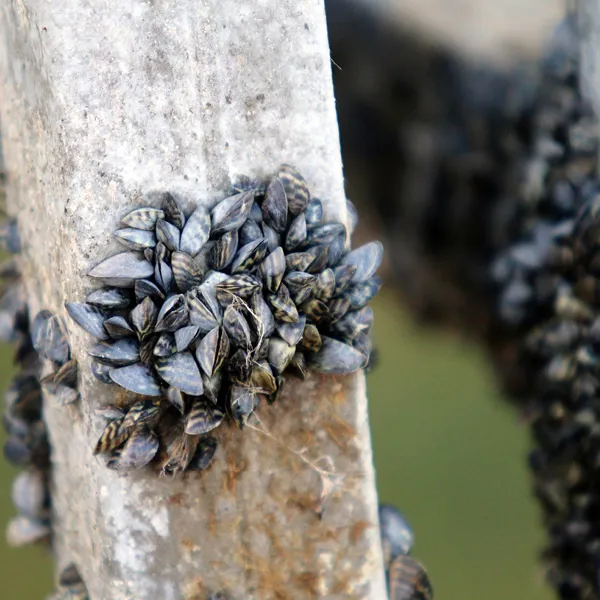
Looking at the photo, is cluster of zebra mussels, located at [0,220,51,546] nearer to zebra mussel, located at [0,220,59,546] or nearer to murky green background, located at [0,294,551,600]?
zebra mussel, located at [0,220,59,546]

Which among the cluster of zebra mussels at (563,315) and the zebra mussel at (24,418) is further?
the cluster of zebra mussels at (563,315)

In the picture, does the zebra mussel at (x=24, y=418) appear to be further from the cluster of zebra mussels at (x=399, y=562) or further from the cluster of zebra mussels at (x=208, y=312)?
the cluster of zebra mussels at (x=399, y=562)

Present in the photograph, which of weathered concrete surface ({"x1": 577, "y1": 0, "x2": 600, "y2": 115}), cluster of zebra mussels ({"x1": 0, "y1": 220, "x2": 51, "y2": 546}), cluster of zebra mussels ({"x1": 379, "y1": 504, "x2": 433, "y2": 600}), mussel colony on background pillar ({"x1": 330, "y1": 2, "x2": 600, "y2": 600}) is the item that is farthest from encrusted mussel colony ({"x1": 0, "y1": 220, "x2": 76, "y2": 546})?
weathered concrete surface ({"x1": 577, "y1": 0, "x2": 600, "y2": 115})

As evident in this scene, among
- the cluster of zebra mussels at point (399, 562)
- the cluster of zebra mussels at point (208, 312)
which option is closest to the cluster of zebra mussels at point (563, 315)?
the cluster of zebra mussels at point (399, 562)

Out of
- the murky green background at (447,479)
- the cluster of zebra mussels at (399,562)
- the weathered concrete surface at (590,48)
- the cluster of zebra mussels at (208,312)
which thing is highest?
the weathered concrete surface at (590,48)

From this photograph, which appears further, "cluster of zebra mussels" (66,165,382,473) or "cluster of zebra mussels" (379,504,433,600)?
"cluster of zebra mussels" (379,504,433,600)

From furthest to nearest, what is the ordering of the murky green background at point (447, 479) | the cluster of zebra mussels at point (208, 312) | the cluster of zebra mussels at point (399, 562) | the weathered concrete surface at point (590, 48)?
1. the murky green background at point (447, 479)
2. the weathered concrete surface at point (590, 48)
3. the cluster of zebra mussels at point (399, 562)
4. the cluster of zebra mussels at point (208, 312)
